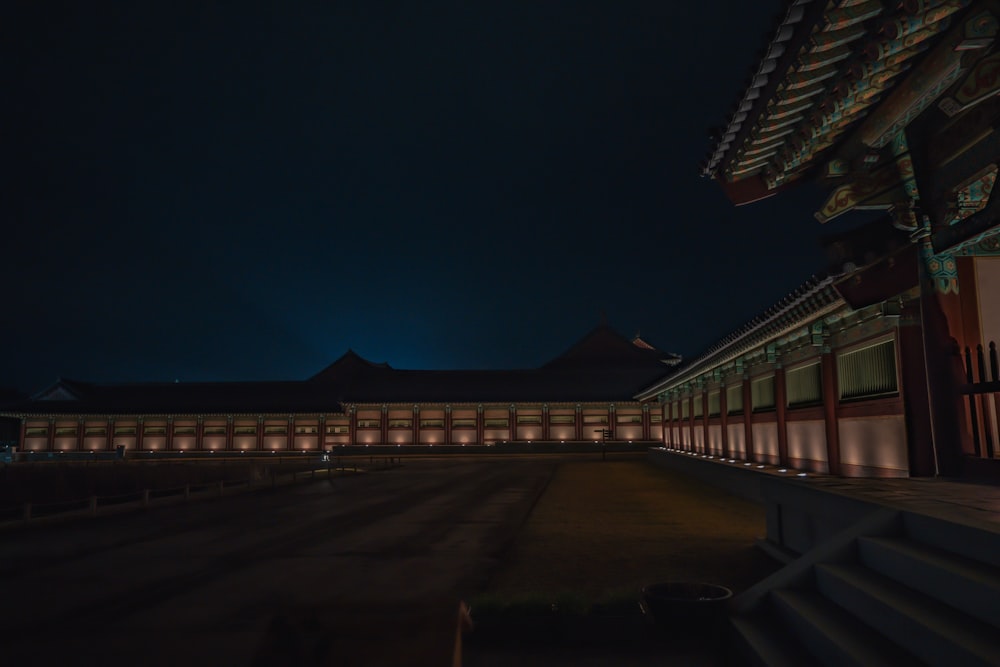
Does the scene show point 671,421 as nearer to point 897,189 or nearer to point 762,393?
point 762,393

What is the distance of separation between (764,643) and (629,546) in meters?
5.15

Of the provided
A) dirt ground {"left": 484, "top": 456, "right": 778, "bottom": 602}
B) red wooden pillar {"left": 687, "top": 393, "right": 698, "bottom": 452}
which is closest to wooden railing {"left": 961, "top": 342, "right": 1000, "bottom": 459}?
dirt ground {"left": 484, "top": 456, "right": 778, "bottom": 602}

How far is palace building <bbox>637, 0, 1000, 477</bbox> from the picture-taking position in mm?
7180

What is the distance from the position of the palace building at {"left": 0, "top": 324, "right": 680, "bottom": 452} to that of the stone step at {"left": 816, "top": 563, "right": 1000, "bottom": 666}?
5088 centimetres

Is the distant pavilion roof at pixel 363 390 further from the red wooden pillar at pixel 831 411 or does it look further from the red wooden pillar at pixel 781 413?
the red wooden pillar at pixel 831 411

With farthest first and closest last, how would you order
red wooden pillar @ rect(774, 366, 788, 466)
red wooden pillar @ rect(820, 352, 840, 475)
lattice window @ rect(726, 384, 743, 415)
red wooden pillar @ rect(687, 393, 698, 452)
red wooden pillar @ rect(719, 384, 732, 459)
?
1. red wooden pillar @ rect(687, 393, 698, 452)
2. red wooden pillar @ rect(719, 384, 732, 459)
3. lattice window @ rect(726, 384, 743, 415)
4. red wooden pillar @ rect(774, 366, 788, 466)
5. red wooden pillar @ rect(820, 352, 840, 475)

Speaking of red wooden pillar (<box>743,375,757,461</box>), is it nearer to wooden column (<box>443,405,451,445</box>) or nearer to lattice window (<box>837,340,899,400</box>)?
lattice window (<box>837,340,899,400</box>)

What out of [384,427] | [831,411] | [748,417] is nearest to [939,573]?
[831,411]

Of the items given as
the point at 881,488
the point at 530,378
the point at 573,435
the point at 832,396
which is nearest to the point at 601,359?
the point at 530,378

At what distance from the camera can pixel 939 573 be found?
4.43 m

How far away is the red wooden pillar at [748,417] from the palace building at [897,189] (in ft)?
22.8

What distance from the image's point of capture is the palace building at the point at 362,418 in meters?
57.7

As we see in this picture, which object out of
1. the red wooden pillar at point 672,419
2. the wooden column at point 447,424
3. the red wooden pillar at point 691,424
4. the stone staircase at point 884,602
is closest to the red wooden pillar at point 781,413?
the stone staircase at point 884,602

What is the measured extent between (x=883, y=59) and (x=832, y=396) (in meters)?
8.42
